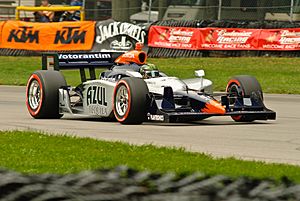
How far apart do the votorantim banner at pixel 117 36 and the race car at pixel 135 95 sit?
13.5 m

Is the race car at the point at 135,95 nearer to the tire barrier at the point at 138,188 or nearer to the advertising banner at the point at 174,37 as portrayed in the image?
the tire barrier at the point at 138,188

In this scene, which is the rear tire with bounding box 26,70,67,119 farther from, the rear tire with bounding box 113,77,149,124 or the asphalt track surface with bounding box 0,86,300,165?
the rear tire with bounding box 113,77,149,124

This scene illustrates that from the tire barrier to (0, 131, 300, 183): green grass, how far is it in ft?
14.7

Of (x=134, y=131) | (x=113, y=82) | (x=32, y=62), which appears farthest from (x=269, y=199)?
(x=32, y=62)

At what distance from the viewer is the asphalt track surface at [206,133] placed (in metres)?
9.51

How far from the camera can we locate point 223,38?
2702 cm

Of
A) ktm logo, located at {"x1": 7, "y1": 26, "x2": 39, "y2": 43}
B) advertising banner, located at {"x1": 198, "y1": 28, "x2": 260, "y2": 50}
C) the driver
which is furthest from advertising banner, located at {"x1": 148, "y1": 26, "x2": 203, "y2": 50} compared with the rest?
the driver

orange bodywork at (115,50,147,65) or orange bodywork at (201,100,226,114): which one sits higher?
orange bodywork at (115,50,147,65)

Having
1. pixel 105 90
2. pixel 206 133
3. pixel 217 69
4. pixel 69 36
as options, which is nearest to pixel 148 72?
pixel 105 90

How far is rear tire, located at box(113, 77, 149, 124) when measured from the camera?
38.4ft

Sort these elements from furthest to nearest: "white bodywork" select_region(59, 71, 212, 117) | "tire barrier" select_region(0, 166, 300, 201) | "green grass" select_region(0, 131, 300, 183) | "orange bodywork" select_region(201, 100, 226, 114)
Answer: "white bodywork" select_region(59, 71, 212, 117) < "orange bodywork" select_region(201, 100, 226, 114) < "green grass" select_region(0, 131, 300, 183) < "tire barrier" select_region(0, 166, 300, 201)

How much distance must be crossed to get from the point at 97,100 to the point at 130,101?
1285 mm

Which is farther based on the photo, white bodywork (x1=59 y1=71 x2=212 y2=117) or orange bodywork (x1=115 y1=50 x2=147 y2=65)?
orange bodywork (x1=115 y1=50 x2=147 y2=65)

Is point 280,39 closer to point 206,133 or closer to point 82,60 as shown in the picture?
point 82,60
